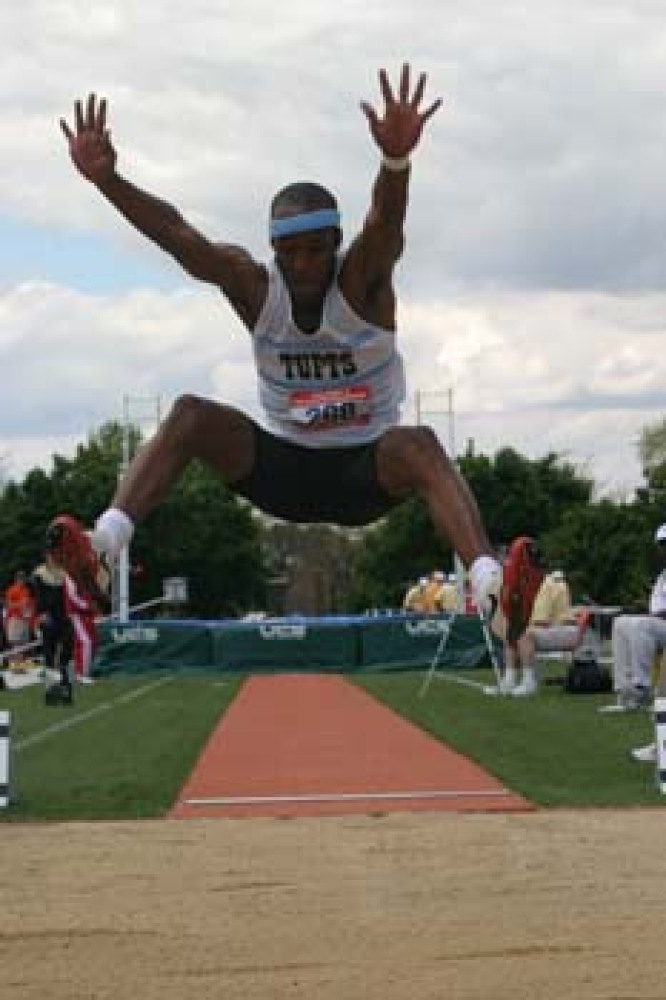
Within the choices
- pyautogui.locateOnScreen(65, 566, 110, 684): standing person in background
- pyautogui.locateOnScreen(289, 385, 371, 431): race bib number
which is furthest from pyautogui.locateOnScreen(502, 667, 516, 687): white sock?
pyautogui.locateOnScreen(289, 385, 371, 431): race bib number

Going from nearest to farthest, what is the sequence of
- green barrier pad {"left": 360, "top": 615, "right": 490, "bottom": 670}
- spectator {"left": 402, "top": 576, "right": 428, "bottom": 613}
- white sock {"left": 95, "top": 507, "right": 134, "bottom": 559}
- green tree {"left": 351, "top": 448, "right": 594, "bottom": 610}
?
white sock {"left": 95, "top": 507, "right": 134, "bottom": 559}
green tree {"left": 351, "top": 448, "right": 594, "bottom": 610}
green barrier pad {"left": 360, "top": 615, "right": 490, "bottom": 670}
spectator {"left": 402, "top": 576, "right": 428, "bottom": 613}

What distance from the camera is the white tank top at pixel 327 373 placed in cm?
638

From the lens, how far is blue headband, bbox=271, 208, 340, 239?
6164 millimetres

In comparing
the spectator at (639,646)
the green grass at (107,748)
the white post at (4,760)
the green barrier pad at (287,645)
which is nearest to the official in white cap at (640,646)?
the spectator at (639,646)

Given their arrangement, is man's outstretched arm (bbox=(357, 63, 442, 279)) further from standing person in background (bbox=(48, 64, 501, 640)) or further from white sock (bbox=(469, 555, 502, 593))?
white sock (bbox=(469, 555, 502, 593))

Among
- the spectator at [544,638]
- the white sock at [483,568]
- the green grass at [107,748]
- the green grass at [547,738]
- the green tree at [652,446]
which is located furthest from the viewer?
the green tree at [652,446]

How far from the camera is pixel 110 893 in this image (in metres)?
7.59

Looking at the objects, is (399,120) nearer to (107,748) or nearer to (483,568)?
(483,568)

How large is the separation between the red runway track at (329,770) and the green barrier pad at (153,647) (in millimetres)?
8729

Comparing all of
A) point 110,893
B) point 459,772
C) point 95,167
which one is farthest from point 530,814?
point 95,167

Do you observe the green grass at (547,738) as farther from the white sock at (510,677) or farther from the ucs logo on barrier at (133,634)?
the ucs logo on barrier at (133,634)

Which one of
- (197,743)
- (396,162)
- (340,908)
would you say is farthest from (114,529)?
(197,743)

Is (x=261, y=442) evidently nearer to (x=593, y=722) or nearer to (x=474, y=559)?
(x=474, y=559)

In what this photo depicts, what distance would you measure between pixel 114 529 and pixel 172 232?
1082mm
